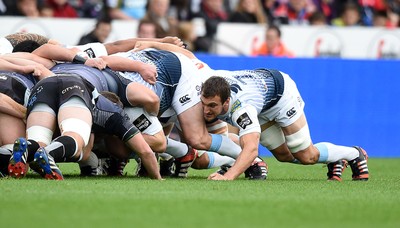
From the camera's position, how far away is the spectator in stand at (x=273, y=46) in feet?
55.7

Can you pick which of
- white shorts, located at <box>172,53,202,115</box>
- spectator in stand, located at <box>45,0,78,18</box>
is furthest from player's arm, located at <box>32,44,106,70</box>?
spectator in stand, located at <box>45,0,78,18</box>

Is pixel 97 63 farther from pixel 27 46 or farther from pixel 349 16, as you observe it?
pixel 349 16

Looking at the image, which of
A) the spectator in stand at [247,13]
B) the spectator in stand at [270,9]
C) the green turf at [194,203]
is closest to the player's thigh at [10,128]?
the green turf at [194,203]

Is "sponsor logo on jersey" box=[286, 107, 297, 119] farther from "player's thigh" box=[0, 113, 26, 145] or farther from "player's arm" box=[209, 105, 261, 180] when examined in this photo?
"player's thigh" box=[0, 113, 26, 145]

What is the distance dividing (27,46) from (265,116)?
283 cm

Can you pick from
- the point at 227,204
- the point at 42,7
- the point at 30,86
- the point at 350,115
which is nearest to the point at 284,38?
the point at 350,115

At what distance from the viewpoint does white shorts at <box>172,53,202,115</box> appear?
10.9 meters

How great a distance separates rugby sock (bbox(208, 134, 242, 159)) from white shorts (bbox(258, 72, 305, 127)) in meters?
0.43

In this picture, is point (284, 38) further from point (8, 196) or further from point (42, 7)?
point (8, 196)

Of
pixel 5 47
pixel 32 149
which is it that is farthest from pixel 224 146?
pixel 5 47

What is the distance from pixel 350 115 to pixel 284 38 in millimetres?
2085

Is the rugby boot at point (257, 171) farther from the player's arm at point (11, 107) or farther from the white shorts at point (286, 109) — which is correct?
the player's arm at point (11, 107)

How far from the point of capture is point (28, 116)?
32.3 ft

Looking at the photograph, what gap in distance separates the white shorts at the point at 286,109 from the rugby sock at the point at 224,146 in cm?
43
